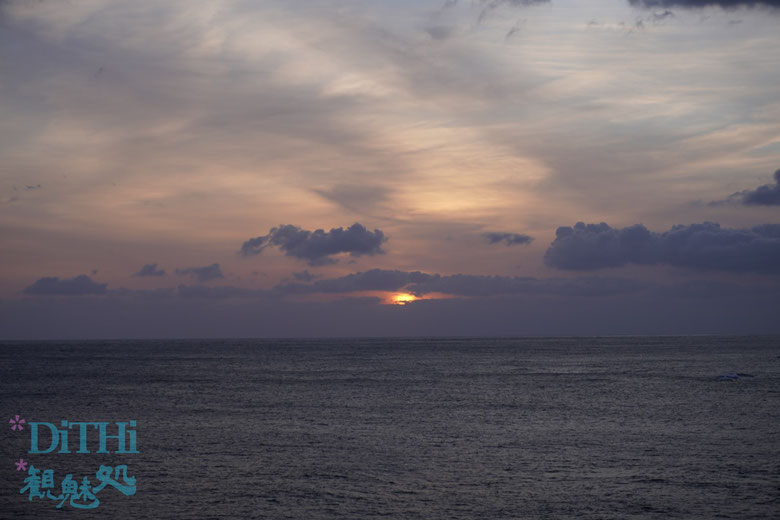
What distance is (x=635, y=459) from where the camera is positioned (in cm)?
3869

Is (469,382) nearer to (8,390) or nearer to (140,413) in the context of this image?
(140,413)

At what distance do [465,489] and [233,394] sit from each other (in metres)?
51.0

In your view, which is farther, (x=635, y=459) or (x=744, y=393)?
(x=744, y=393)

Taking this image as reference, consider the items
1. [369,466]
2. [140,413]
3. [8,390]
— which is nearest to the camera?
[369,466]

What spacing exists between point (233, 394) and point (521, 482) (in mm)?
51111

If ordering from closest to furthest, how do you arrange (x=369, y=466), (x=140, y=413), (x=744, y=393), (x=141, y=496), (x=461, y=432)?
(x=141, y=496)
(x=369, y=466)
(x=461, y=432)
(x=140, y=413)
(x=744, y=393)

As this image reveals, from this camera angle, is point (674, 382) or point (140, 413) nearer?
point (140, 413)

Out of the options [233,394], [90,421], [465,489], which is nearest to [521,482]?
[465,489]

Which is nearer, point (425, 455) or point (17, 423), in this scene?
point (425, 455)

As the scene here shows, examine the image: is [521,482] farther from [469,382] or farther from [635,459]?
[469,382]

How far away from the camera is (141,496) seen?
1219 inches

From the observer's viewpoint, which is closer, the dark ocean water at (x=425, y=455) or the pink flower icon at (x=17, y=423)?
the dark ocean water at (x=425, y=455)

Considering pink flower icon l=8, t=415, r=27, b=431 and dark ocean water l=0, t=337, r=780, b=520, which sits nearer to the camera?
dark ocean water l=0, t=337, r=780, b=520

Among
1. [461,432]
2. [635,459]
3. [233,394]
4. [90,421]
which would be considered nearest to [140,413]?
[90,421]
